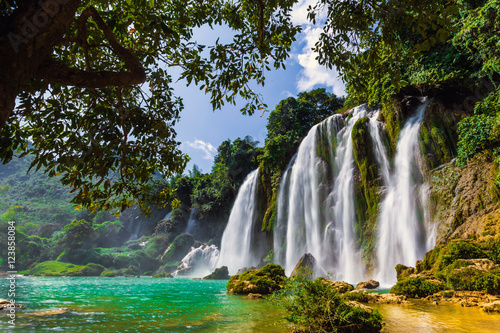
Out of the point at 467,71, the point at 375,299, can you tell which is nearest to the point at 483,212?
the point at 375,299

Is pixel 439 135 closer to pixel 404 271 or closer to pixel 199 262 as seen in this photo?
pixel 404 271

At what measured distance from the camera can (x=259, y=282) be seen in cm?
1097

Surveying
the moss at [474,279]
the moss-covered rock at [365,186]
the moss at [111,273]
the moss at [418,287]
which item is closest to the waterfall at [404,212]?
the moss-covered rock at [365,186]

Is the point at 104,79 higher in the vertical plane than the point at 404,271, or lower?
higher

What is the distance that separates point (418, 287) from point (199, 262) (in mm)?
31652

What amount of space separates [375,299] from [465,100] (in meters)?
14.9

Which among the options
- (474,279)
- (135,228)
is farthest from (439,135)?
(135,228)

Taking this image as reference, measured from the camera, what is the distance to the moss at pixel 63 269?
38.8 metres

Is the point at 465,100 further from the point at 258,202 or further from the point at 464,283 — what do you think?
the point at 258,202

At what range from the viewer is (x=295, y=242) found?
22.9 meters

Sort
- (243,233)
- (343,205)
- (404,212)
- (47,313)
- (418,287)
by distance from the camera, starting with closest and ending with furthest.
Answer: (47,313), (418,287), (404,212), (343,205), (243,233)

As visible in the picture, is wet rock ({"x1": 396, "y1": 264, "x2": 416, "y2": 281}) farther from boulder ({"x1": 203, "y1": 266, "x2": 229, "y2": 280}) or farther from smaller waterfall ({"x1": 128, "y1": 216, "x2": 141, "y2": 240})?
smaller waterfall ({"x1": 128, "y1": 216, "x2": 141, "y2": 240})

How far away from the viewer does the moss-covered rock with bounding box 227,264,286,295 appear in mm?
10781

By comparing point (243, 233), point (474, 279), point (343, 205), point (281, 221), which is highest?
point (343, 205)
